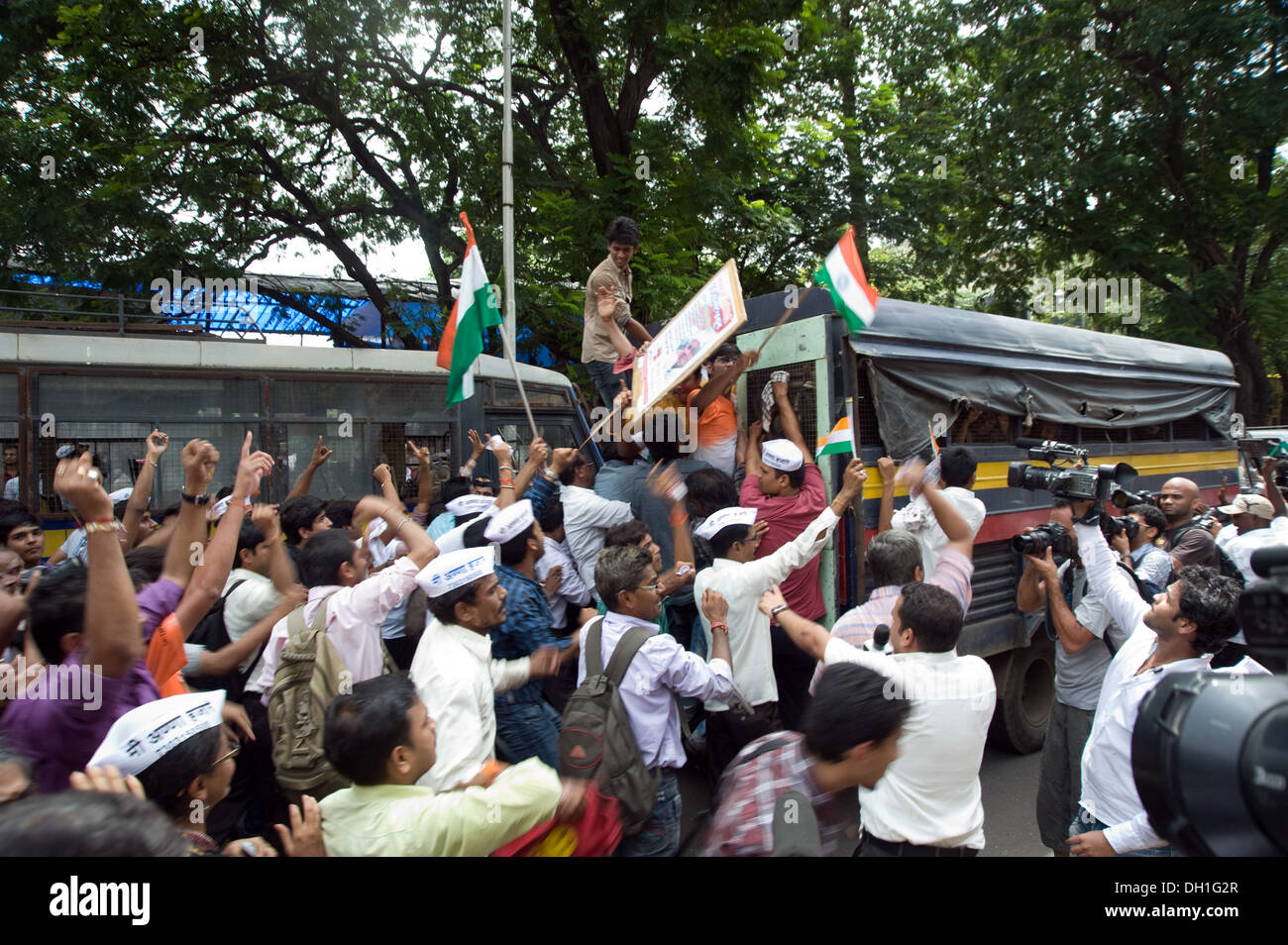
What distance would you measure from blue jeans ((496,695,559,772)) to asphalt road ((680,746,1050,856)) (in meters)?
1.36

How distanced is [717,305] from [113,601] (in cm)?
262

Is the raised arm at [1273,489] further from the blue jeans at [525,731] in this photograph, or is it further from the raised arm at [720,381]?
the blue jeans at [525,731]

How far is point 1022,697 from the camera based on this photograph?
212 inches

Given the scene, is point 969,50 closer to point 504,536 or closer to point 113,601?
point 504,536

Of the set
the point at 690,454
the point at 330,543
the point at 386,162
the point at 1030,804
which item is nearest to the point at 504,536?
the point at 330,543

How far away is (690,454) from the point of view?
4.46 m

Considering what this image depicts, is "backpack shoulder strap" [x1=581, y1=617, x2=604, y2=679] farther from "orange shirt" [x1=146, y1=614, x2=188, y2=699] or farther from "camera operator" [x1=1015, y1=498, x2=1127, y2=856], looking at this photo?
"camera operator" [x1=1015, y1=498, x2=1127, y2=856]

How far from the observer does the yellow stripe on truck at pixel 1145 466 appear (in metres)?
4.34

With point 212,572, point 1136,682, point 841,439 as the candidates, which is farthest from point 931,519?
point 212,572

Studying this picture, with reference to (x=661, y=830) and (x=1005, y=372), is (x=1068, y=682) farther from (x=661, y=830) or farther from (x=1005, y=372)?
(x=1005, y=372)

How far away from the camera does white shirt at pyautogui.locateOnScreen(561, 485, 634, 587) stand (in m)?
4.29

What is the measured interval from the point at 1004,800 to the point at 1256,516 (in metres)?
2.35

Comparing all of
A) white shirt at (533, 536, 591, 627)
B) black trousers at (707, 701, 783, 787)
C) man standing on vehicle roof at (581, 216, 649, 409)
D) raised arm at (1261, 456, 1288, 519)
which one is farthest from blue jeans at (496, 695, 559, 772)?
raised arm at (1261, 456, 1288, 519)

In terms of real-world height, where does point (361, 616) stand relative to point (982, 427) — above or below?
below
